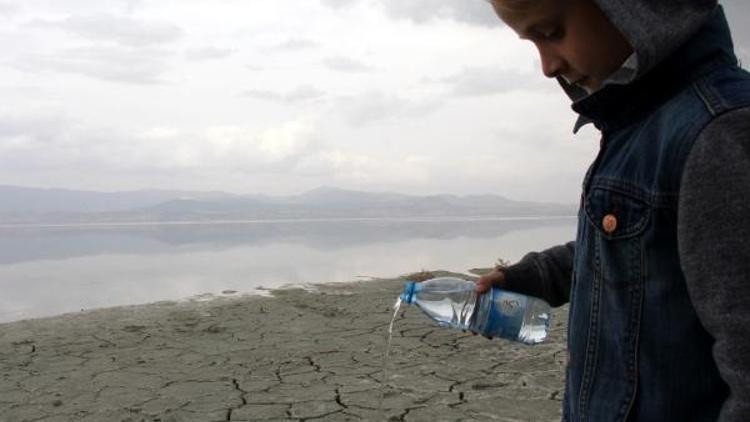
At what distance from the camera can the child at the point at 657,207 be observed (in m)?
0.75

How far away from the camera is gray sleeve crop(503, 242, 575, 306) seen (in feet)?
4.44

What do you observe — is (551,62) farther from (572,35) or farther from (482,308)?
(482,308)

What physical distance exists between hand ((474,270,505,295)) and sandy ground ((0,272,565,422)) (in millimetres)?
1853

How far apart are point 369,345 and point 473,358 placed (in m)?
0.81

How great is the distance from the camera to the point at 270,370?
4.08 m

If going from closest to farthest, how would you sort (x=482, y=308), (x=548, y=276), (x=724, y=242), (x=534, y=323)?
(x=724, y=242)
(x=548, y=276)
(x=482, y=308)
(x=534, y=323)

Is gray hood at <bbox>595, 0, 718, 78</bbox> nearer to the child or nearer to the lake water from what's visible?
the child

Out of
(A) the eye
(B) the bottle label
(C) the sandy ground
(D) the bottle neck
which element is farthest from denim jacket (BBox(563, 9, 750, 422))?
(C) the sandy ground

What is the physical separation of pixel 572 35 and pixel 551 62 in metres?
0.06

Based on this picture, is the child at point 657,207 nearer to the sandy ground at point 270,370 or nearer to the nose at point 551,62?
the nose at point 551,62

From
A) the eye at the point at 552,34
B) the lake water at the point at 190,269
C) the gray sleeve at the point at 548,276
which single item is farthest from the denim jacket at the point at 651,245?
the lake water at the point at 190,269

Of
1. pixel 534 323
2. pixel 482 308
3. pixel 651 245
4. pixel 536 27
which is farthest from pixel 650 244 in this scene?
pixel 534 323

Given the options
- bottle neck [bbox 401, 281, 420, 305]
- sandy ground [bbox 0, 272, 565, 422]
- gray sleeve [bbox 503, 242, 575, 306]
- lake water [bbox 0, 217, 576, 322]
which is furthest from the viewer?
lake water [bbox 0, 217, 576, 322]

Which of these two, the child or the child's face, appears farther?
the child's face
